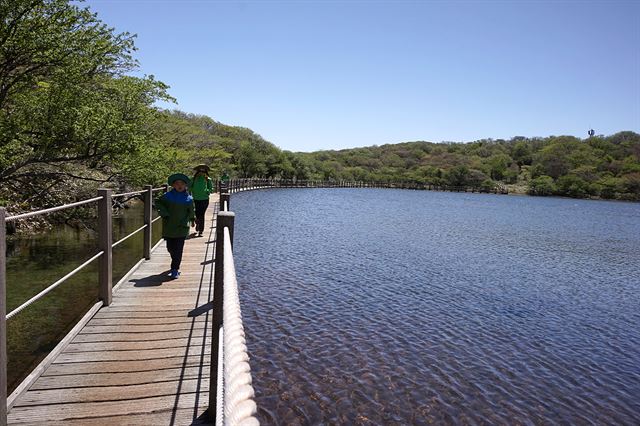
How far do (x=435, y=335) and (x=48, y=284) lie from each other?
8613mm

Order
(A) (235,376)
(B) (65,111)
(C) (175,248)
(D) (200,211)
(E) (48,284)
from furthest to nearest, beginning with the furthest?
(D) (200,211), (E) (48,284), (B) (65,111), (C) (175,248), (A) (235,376)

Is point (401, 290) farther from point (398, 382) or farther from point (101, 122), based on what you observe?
point (101, 122)

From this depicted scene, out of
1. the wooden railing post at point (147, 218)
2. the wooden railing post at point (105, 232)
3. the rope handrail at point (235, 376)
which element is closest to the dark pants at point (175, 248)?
the wooden railing post at point (147, 218)

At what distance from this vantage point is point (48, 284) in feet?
34.0

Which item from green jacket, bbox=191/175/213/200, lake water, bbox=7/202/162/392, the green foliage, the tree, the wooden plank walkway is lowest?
lake water, bbox=7/202/162/392

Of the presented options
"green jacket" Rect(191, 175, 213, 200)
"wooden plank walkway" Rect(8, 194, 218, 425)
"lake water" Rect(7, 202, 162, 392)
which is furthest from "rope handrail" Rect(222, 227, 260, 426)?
"green jacket" Rect(191, 175, 213, 200)

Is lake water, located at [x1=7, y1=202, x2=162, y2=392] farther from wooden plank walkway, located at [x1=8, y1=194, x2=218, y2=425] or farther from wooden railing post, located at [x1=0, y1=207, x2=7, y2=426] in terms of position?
wooden railing post, located at [x1=0, y1=207, x2=7, y2=426]

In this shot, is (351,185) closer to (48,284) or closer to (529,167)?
(529,167)

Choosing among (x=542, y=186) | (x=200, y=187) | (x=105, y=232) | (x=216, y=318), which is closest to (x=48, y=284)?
(x=200, y=187)

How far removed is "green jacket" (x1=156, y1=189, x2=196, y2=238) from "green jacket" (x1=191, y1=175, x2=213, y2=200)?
12.6 ft

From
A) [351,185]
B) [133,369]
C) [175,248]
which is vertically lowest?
[133,369]

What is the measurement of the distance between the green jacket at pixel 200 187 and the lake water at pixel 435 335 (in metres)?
2.54

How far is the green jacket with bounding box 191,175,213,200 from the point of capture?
34.2 feet

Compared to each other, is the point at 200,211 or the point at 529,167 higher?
the point at 529,167
